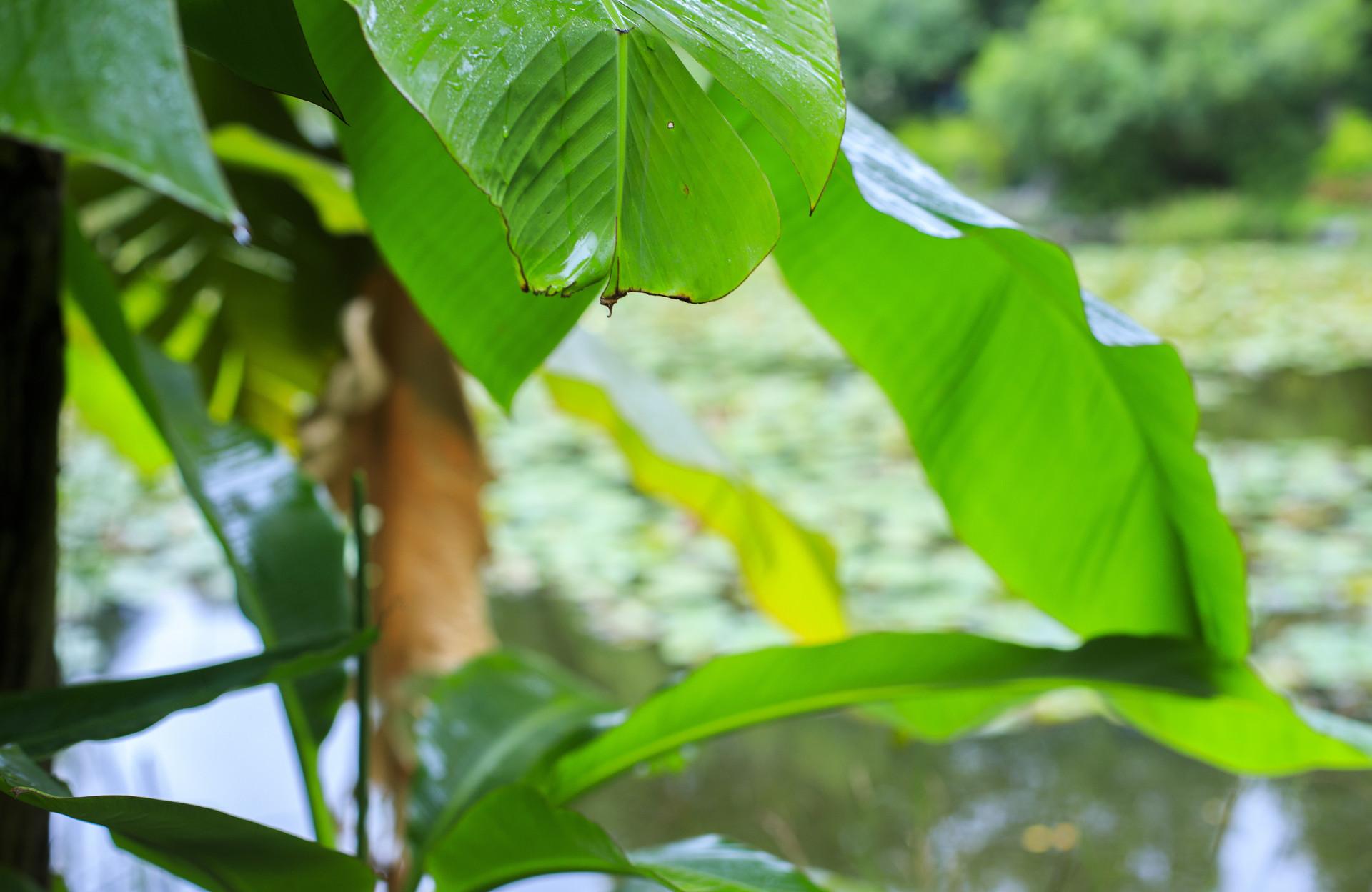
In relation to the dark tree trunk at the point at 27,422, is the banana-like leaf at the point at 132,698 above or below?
below

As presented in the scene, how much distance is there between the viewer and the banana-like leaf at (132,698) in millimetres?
323

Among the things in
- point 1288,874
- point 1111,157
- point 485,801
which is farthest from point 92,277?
point 1111,157

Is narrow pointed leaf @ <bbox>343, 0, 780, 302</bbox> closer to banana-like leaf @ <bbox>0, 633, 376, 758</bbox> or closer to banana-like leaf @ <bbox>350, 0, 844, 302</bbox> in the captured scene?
banana-like leaf @ <bbox>350, 0, 844, 302</bbox>

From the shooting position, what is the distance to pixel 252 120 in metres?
0.93

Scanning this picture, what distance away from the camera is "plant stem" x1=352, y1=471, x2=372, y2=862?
0.42 metres

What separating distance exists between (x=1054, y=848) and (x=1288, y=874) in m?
0.27

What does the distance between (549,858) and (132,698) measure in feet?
0.53

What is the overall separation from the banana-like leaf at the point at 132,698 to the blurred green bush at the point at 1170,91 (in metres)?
6.68

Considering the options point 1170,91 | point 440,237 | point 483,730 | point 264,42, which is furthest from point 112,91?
point 1170,91

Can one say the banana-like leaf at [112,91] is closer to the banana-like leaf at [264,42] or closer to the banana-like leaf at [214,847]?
the banana-like leaf at [264,42]

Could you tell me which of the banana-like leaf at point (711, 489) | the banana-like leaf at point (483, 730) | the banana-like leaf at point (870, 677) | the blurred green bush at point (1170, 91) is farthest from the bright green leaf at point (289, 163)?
the blurred green bush at point (1170, 91)

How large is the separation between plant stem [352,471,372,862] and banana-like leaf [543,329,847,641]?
33 cm

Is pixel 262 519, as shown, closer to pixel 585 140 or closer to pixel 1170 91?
pixel 585 140

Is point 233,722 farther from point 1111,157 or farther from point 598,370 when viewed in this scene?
point 1111,157
